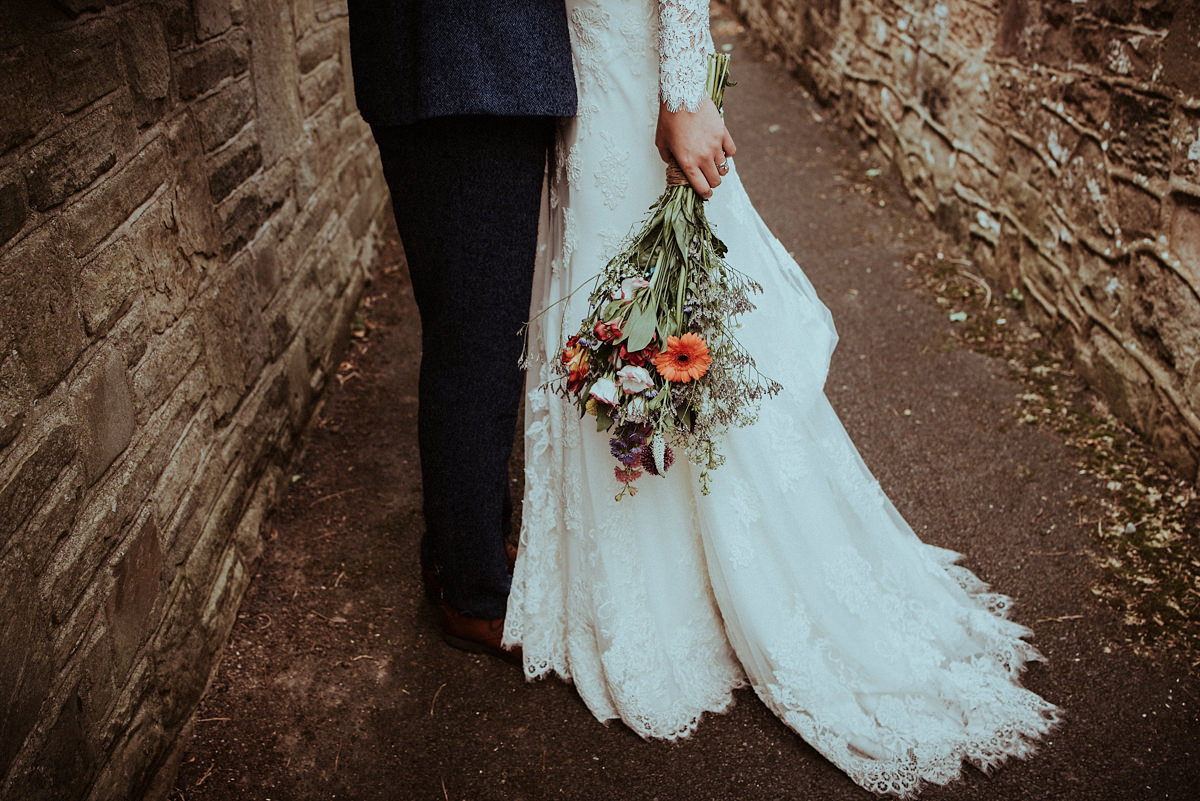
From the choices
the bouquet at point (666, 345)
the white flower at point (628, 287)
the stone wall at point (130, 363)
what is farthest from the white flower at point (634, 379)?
the stone wall at point (130, 363)

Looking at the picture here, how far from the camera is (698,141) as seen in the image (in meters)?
1.68

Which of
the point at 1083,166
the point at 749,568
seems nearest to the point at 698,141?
the point at 749,568

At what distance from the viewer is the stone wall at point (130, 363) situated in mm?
1453

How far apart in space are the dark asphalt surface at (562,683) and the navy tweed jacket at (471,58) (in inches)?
50.3

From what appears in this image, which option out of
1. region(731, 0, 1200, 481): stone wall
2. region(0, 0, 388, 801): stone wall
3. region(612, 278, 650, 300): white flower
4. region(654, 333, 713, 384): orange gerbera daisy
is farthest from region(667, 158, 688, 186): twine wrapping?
region(731, 0, 1200, 481): stone wall

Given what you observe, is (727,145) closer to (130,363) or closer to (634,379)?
(634,379)

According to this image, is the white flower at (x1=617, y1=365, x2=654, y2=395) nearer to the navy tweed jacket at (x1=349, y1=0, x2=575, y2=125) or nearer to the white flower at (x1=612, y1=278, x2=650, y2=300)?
the white flower at (x1=612, y1=278, x2=650, y2=300)

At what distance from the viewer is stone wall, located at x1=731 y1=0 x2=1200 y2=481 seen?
8.61 feet

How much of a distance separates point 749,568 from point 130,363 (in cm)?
131

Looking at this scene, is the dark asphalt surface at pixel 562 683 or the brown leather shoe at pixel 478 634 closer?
the dark asphalt surface at pixel 562 683

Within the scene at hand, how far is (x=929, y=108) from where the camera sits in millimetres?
4523

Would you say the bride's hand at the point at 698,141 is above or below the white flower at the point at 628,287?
above

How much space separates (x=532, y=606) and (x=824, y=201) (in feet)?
11.4

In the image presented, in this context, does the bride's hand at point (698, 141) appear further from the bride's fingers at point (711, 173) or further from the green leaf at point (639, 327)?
the green leaf at point (639, 327)
